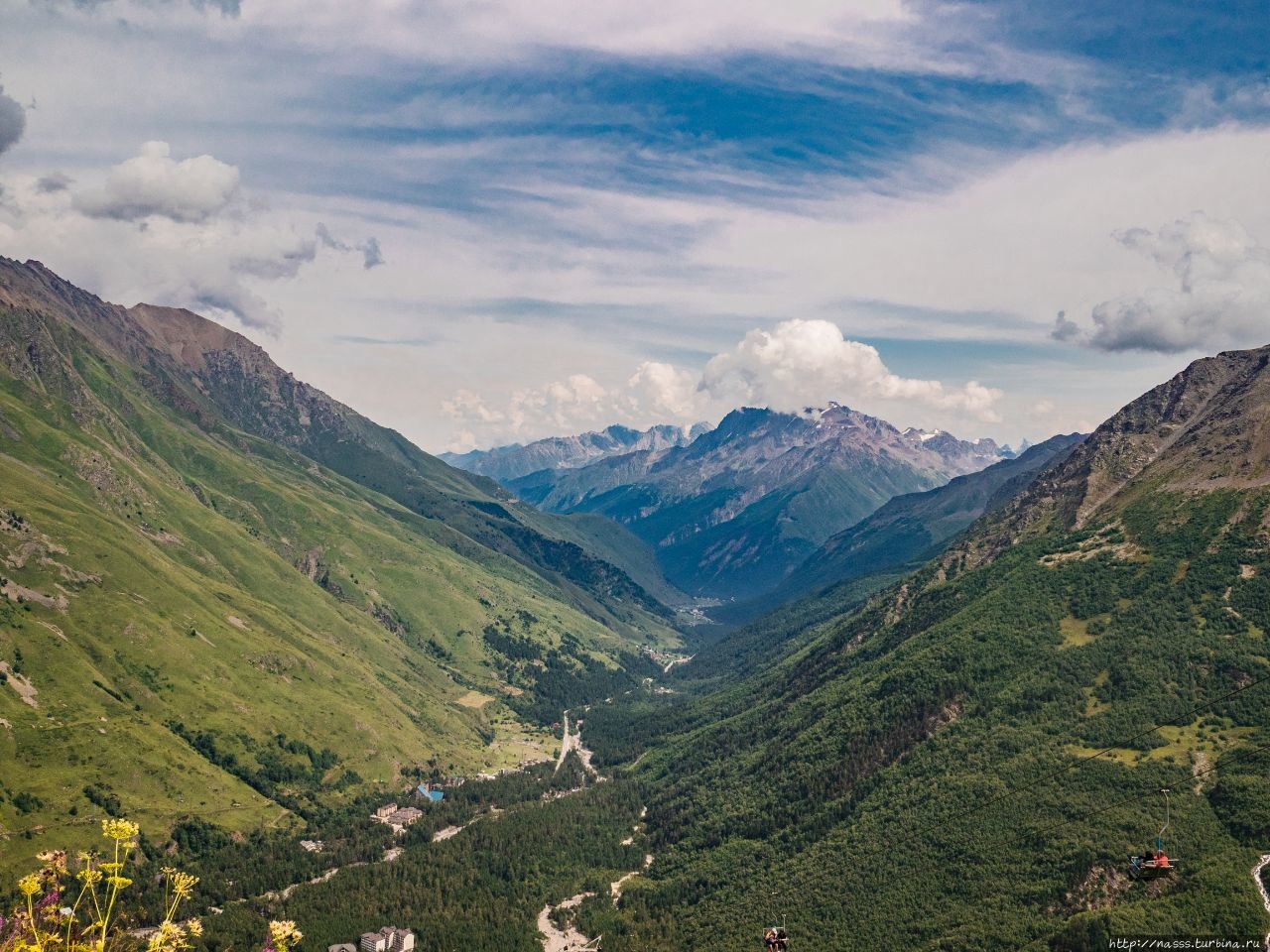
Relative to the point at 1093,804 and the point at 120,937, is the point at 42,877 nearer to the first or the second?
the point at 120,937

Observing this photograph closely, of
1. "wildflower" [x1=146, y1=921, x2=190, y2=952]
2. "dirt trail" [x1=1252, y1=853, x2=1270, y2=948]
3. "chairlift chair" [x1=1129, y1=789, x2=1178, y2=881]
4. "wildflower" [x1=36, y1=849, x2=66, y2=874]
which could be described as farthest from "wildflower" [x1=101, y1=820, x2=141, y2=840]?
"dirt trail" [x1=1252, y1=853, x2=1270, y2=948]

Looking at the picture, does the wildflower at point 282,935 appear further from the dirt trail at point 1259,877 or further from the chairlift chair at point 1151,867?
the dirt trail at point 1259,877

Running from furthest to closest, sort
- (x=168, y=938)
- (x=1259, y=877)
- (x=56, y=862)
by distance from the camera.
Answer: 1. (x=1259, y=877)
2. (x=56, y=862)
3. (x=168, y=938)

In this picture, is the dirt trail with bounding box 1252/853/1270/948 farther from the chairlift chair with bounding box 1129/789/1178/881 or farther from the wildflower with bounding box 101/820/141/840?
the wildflower with bounding box 101/820/141/840

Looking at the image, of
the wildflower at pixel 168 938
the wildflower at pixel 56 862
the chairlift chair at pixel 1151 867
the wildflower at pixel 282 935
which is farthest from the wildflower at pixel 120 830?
the chairlift chair at pixel 1151 867

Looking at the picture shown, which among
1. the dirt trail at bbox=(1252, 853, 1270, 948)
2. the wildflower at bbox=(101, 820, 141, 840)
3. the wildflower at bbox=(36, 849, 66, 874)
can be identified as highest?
the wildflower at bbox=(101, 820, 141, 840)

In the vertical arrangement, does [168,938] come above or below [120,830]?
below

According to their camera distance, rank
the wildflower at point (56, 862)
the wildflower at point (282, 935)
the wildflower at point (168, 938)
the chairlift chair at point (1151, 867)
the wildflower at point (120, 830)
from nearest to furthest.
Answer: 1. the wildflower at point (168, 938)
2. the wildflower at point (282, 935)
3. the wildflower at point (120, 830)
4. the wildflower at point (56, 862)
5. the chairlift chair at point (1151, 867)

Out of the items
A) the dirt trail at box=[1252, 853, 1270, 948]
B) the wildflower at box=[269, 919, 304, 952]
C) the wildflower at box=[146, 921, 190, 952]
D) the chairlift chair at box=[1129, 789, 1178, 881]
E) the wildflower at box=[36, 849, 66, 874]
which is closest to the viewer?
the wildflower at box=[146, 921, 190, 952]

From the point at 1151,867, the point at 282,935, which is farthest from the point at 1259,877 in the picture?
the point at 282,935

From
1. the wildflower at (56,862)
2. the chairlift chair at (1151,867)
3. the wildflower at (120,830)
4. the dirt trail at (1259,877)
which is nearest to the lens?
the wildflower at (120,830)

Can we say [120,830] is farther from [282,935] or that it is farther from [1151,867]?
[1151,867]
